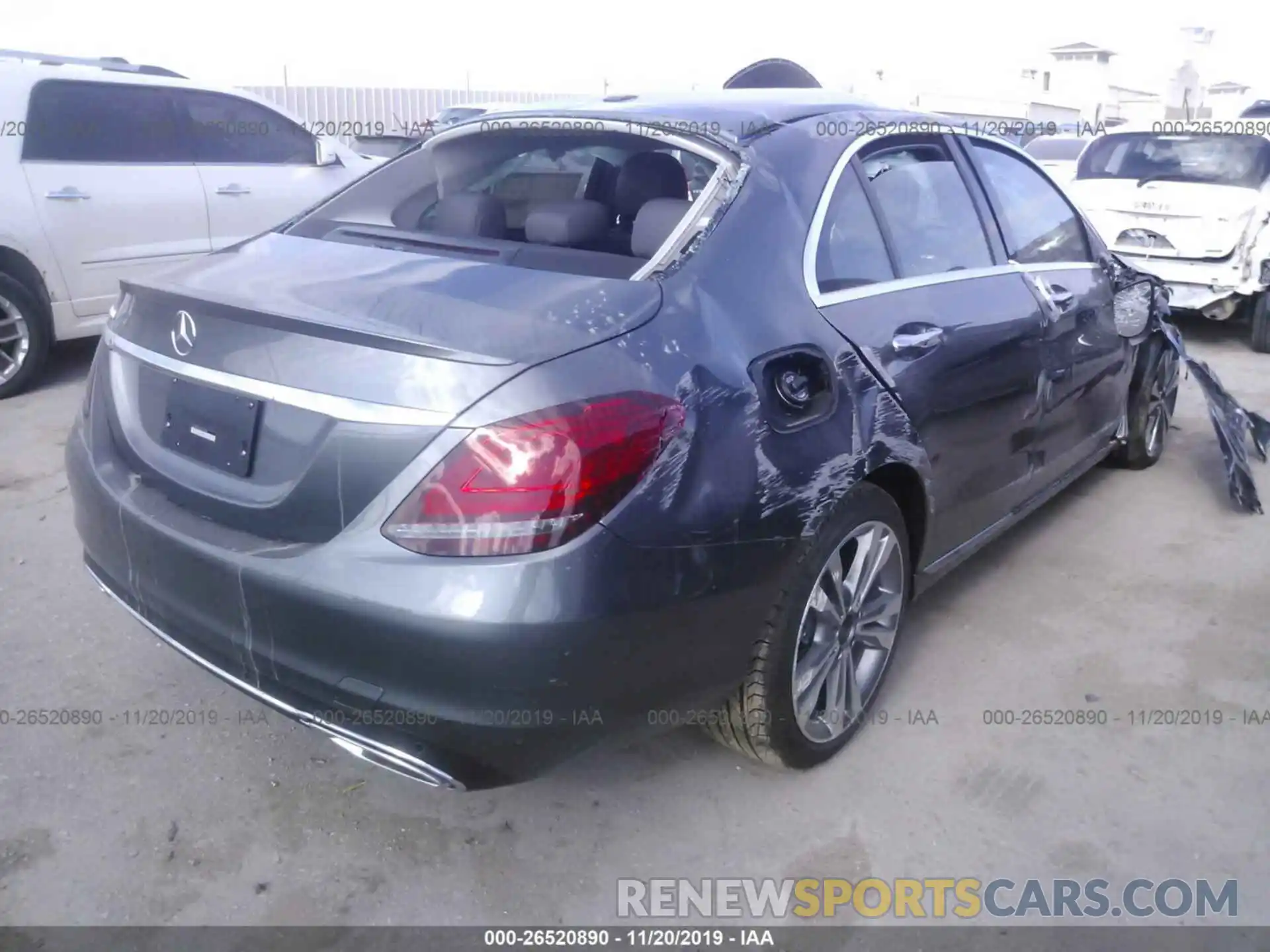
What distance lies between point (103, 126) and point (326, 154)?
1.37 metres

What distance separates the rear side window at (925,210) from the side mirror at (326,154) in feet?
15.9

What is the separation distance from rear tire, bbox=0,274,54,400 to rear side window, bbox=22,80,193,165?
780mm

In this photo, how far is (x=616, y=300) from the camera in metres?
2.13

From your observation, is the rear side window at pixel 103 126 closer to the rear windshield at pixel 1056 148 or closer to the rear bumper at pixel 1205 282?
the rear bumper at pixel 1205 282

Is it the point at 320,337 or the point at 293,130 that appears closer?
the point at 320,337

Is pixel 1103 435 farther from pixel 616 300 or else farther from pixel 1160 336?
pixel 616 300

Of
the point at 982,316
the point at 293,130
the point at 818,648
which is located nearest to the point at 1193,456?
the point at 982,316

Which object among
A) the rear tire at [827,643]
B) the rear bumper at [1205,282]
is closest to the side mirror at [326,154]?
the rear tire at [827,643]

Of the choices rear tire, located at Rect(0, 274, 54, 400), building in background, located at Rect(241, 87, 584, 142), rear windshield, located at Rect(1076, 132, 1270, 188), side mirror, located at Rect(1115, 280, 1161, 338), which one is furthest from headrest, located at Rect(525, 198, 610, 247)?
building in background, located at Rect(241, 87, 584, 142)

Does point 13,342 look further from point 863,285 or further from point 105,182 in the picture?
point 863,285

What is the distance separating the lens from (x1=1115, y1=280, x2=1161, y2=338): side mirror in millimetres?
4277

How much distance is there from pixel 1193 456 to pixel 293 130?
596 centimetres

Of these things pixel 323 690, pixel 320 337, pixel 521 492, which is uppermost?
pixel 320 337

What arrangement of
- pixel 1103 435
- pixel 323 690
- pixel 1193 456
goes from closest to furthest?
pixel 323 690, pixel 1103 435, pixel 1193 456
